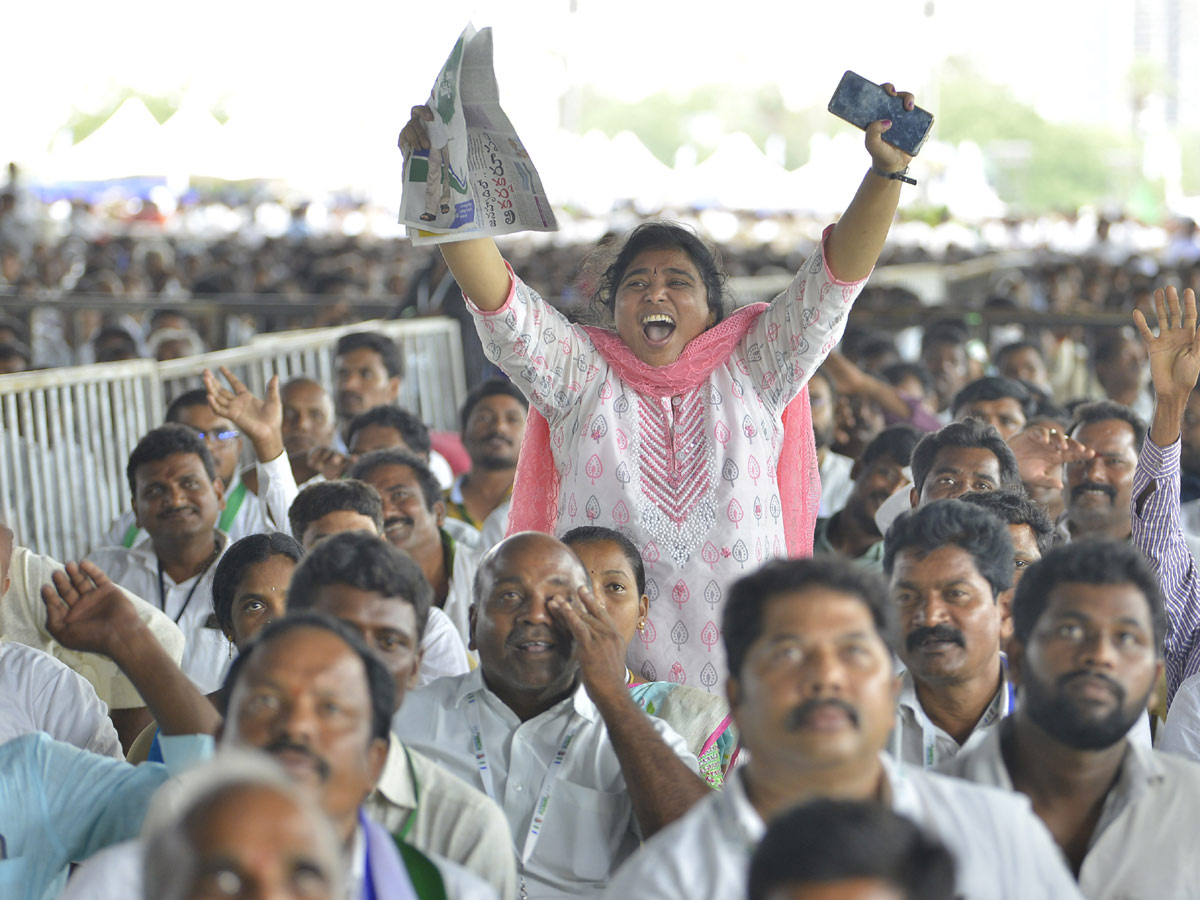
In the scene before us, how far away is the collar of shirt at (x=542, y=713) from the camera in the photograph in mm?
3088

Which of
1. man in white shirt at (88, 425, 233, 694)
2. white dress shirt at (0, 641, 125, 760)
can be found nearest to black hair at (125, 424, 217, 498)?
man in white shirt at (88, 425, 233, 694)

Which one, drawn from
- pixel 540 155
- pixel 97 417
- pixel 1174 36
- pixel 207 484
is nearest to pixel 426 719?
pixel 207 484

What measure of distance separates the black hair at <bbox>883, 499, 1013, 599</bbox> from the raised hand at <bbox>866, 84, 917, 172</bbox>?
0.75 meters

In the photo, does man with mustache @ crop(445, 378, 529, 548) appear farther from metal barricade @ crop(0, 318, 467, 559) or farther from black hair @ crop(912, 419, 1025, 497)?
black hair @ crop(912, 419, 1025, 497)

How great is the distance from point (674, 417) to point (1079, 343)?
299 inches

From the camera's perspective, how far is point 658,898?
7.09ft

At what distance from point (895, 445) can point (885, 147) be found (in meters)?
2.14

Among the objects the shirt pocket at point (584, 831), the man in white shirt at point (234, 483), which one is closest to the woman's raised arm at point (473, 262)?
the shirt pocket at point (584, 831)

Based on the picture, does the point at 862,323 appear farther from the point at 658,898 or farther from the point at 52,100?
the point at 52,100

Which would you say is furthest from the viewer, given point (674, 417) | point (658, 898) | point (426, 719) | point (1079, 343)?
point (1079, 343)

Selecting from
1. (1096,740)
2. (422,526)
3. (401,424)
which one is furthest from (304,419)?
(1096,740)

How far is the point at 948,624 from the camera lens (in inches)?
123

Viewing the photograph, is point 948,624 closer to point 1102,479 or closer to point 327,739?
point 327,739

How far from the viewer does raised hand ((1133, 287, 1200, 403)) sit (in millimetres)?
4039
